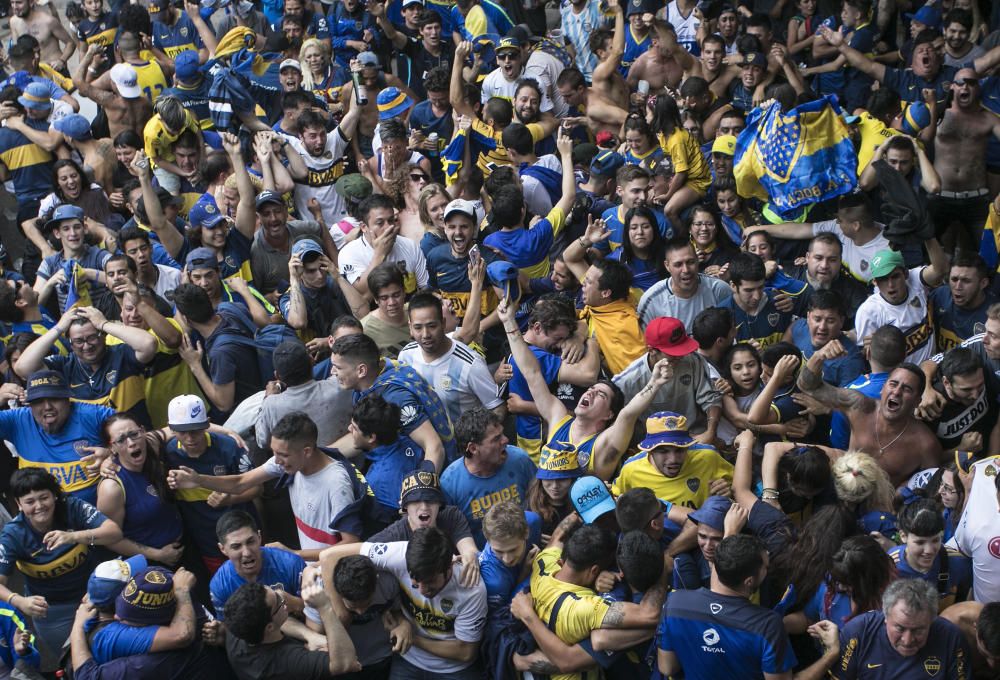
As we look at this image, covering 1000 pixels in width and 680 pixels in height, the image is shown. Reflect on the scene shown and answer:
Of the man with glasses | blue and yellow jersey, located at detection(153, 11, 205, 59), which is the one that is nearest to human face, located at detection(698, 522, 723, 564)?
the man with glasses

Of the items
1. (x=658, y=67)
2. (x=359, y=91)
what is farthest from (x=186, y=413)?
(x=658, y=67)

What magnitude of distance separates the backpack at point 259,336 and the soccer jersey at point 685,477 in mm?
2463

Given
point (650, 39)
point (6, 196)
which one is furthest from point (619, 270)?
point (6, 196)

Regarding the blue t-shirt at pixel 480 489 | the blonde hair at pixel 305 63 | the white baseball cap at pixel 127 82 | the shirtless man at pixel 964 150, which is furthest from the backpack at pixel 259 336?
the shirtless man at pixel 964 150

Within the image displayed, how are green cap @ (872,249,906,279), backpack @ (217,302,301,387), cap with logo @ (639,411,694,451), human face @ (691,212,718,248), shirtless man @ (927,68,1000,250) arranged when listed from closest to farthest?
cap with logo @ (639,411,694,451) → green cap @ (872,249,906,279) → backpack @ (217,302,301,387) → human face @ (691,212,718,248) → shirtless man @ (927,68,1000,250)

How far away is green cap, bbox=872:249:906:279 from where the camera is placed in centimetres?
716

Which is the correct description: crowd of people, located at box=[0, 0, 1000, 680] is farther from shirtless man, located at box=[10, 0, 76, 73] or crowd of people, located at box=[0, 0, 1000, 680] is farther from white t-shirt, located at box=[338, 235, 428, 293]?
shirtless man, located at box=[10, 0, 76, 73]

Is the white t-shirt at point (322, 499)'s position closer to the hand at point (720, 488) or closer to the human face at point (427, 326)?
the human face at point (427, 326)

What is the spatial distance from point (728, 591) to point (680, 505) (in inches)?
37.7

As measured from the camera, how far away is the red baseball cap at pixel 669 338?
6.46 metres

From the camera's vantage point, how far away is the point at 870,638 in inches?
195

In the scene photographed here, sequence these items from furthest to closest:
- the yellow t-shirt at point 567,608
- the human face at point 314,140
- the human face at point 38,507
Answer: the human face at point 314,140
the human face at point 38,507
the yellow t-shirt at point 567,608

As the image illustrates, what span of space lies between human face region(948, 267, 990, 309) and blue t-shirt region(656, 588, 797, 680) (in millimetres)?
3120

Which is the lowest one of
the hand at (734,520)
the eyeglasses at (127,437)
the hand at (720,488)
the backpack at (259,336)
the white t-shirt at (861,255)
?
the white t-shirt at (861,255)
